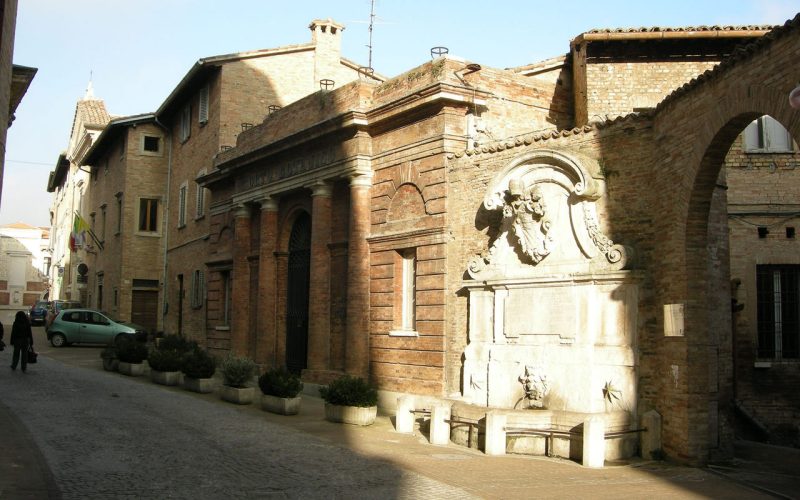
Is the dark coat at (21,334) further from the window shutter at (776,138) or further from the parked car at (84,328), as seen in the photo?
the window shutter at (776,138)

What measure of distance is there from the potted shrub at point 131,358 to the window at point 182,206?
9781mm

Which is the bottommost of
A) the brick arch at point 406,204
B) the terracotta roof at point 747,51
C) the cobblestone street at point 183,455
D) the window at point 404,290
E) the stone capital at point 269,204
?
the cobblestone street at point 183,455

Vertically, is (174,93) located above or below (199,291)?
above

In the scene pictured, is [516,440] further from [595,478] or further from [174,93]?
[174,93]

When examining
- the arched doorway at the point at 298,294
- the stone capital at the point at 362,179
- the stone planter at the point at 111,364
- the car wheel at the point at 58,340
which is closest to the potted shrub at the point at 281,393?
the arched doorway at the point at 298,294

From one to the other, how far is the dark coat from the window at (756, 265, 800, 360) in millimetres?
16235

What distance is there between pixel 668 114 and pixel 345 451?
6.63 m

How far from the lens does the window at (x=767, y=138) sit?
16594 mm

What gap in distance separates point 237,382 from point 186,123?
1699cm

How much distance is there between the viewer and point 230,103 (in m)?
26.5

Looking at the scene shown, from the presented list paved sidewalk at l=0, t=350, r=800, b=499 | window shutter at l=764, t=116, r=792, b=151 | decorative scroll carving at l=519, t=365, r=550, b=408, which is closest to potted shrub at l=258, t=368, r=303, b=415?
paved sidewalk at l=0, t=350, r=800, b=499

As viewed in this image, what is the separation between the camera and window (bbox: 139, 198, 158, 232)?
113 feet

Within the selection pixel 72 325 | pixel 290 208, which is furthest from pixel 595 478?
pixel 72 325

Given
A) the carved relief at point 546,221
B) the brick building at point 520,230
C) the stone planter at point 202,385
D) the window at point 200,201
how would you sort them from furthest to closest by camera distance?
the window at point 200,201, the stone planter at point 202,385, the carved relief at point 546,221, the brick building at point 520,230
